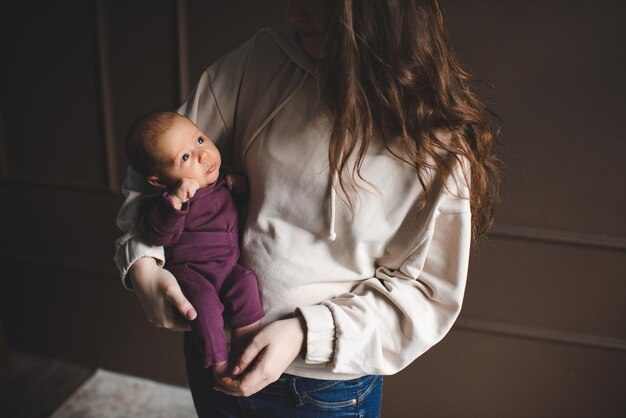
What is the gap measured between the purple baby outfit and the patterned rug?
3.99 feet

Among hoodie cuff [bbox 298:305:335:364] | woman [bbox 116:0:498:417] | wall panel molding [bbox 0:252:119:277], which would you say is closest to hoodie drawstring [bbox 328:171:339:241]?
woman [bbox 116:0:498:417]

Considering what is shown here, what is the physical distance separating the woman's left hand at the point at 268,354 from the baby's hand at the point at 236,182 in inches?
9.7

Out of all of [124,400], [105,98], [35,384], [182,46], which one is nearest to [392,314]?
[182,46]

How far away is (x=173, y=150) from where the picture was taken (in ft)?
2.46

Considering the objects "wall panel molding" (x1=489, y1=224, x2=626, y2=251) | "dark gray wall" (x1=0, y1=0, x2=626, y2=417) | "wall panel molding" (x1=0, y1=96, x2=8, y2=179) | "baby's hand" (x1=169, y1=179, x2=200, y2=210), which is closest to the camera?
"baby's hand" (x1=169, y1=179, x2=200, y2=210)

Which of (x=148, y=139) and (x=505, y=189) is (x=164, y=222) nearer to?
(x=148, y=139)

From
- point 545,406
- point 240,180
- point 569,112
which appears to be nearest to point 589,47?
point 569,112

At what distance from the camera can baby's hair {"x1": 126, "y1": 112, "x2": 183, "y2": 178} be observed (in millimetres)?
762

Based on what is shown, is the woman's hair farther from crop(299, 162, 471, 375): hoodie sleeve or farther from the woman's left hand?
the woman's left hand

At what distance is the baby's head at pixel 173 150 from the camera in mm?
754

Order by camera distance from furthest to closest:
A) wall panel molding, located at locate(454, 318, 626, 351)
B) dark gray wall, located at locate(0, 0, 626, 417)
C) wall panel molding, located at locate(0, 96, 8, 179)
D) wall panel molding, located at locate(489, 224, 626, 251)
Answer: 1. wall panel molding, located at locate(0, 96, 8, 179)
2. wall panel molding, located at locate(454, 318, 626, 351)
3. wall panel molding, located at locate(489, 224, 626, 251)
4. dark gray wall, located at locate(0, 0, 626, 417)

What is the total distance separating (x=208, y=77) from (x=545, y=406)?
1464 mm

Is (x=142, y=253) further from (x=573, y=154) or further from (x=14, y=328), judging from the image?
(x=14, y=328)

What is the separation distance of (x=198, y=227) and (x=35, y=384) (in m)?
1.56
